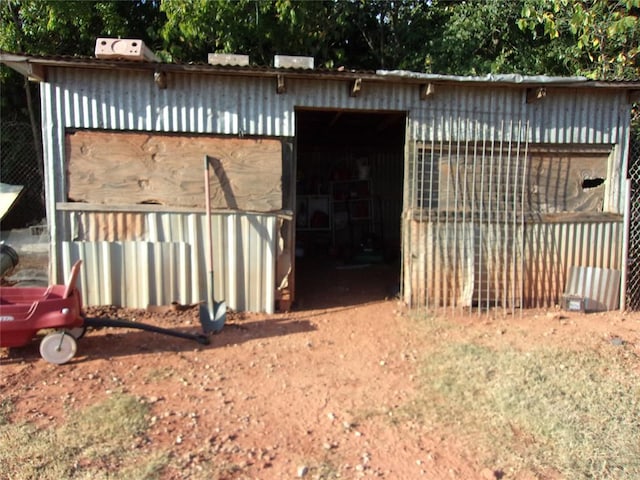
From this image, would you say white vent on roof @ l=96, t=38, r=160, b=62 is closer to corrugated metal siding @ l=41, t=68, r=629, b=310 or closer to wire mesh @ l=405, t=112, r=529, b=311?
corrugated metal siding @ l=41, t=68, r=629, b=310

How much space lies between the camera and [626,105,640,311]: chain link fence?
692 centimetres

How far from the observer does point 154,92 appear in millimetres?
5949

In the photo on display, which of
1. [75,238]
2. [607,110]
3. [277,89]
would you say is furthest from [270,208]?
[607,110]

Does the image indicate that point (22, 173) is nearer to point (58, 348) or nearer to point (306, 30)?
point (306, 30)

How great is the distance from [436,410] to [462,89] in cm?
438

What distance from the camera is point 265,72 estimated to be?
5.80 m

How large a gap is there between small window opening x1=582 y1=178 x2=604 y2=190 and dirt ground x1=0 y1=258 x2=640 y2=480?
182cm

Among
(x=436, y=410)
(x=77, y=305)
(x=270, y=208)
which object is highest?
(x=270, y=208)

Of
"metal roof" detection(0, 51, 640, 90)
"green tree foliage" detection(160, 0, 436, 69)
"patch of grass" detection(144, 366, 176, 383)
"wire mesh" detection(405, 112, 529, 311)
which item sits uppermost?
"green tree foliage" detection(160, 0, 436, 69)

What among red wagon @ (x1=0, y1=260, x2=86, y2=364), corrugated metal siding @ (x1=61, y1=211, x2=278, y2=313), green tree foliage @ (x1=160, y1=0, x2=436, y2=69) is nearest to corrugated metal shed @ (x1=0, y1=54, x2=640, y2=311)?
corrugated metal siding @ (x1=61, y1=211, x2=278, y2=313)

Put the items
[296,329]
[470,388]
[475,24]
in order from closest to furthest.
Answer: [470,388]
[296,329]
[475,24]

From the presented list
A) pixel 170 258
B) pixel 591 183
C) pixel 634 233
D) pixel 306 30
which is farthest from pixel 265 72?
pixel 634 233

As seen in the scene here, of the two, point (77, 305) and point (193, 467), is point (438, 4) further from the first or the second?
point (193, 467)

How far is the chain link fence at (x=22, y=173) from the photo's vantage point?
10.1m
